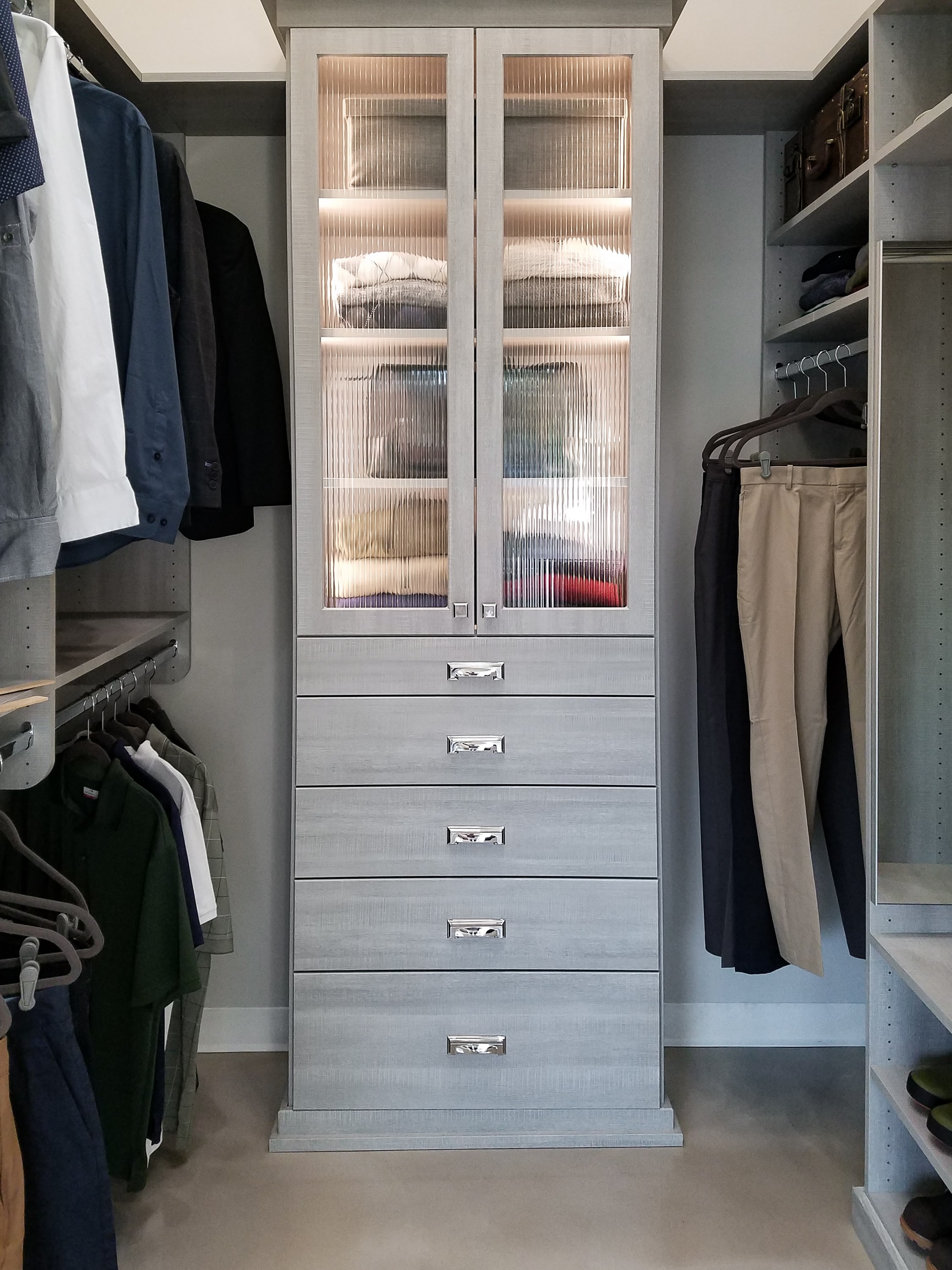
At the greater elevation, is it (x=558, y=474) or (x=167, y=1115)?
(x=558, y=474)

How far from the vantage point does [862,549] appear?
214cm

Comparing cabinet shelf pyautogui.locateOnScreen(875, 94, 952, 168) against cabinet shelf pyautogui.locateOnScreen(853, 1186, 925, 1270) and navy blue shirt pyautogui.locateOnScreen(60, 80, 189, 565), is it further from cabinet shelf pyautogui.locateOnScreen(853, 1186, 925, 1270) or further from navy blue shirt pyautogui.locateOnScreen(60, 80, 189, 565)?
cabinet shelf pyautogui.locateOnScreen(853, 1186, 925, 1270)

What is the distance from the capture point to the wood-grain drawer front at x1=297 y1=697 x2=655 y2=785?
2.22 m

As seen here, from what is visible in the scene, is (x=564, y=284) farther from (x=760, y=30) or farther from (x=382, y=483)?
(x=760, y=30)

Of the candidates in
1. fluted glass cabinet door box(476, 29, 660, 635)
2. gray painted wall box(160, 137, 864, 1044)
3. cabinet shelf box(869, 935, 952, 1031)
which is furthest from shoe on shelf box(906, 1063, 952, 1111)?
fluted glass cabinet door box(476, 29, 660, 635)

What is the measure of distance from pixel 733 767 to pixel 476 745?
573mm

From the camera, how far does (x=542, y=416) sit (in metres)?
2.22

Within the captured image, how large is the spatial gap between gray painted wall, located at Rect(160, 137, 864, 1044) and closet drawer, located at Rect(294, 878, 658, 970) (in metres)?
0.46

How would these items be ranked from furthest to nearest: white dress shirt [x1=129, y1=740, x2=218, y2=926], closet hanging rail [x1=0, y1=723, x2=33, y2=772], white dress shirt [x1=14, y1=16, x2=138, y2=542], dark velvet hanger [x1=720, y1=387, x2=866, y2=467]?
dark velvet hanger [x1=720, y1=387, x2=866, y2=467]
white dress shirt [x1=129, y1=740, x2=218, y2=926]
closet hanging rail [x1=0, y1=723, x2=33, y2=772]
white dress shirt [x1=14, y1=16, x2=138, y2=542]

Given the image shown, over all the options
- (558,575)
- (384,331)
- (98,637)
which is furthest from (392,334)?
(98,637)

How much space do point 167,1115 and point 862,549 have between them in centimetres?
190

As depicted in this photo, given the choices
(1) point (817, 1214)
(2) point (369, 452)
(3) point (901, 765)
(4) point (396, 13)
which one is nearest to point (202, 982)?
(2) point (369, 452)

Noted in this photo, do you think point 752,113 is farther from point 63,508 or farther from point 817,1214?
point 817,1214

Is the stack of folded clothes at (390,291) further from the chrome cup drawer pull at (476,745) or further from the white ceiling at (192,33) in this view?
the chrome cup drawer pull at (476,745)
